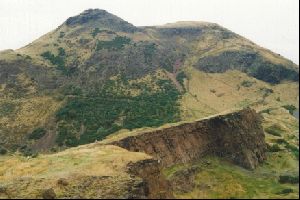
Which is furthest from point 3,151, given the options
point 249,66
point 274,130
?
point 249,66

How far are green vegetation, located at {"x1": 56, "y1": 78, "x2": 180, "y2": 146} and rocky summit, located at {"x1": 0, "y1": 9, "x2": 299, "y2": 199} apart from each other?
0.28 m

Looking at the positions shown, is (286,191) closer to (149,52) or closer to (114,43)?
(149,52)

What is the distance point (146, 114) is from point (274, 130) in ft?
131

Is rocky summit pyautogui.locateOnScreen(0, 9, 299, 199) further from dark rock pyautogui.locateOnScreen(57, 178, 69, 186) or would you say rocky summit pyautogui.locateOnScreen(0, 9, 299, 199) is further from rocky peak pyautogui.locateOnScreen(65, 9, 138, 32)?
rocky peak pyautogui.locateOnScreen(65, 9, 138, 32)

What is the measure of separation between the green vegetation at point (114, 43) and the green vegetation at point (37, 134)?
41.0 metres

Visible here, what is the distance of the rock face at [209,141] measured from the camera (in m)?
55.5

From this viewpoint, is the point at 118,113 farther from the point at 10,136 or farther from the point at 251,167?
the point at 251,167

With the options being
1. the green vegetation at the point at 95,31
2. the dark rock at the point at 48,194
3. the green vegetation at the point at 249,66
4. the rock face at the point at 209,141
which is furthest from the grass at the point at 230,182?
the green vegetation at the point at 95,31

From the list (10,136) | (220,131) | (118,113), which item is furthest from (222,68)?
(220,131)

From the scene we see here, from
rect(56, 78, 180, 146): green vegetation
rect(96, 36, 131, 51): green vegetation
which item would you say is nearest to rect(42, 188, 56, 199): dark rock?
rect(56, 78, 180, 146): green vegetation

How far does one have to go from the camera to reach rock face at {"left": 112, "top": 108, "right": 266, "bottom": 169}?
5550 centimetres

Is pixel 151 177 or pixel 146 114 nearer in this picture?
pixel 151 177

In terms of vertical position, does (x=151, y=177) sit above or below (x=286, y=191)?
above

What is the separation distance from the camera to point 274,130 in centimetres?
Result: 7375
